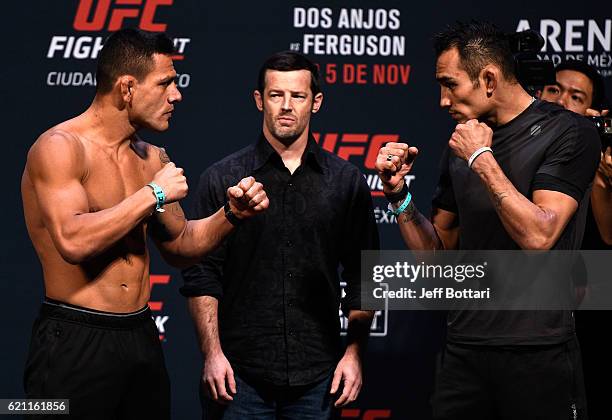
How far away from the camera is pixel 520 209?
246 cm

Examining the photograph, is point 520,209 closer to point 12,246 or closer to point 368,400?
point 368,400

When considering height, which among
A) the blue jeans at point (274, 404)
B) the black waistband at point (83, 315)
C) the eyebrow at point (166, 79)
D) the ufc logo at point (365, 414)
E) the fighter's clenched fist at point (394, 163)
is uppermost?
the eyebrow at point (166, 79)

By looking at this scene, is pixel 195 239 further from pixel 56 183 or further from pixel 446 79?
pixel 446 79

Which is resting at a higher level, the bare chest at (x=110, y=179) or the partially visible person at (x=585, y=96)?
the partially visible person at (x=585, y=96)

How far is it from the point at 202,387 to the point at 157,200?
79cm

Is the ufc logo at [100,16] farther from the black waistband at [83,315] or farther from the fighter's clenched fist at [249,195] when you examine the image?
the black waistband at [83,315]

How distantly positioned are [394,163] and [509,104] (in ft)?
1.35

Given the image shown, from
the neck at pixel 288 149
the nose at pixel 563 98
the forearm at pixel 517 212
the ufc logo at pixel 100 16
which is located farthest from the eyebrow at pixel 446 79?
the ufc logo at pixel 100 16

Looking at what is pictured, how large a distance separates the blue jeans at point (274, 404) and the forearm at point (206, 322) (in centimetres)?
13

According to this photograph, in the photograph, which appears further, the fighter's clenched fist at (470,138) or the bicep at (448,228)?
the bicep at (448,228)

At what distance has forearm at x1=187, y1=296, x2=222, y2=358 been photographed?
2861mm

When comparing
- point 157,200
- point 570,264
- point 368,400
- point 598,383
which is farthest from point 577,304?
point 157,200

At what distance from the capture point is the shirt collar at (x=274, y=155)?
9.81ft

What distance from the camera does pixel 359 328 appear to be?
2.99 metres
